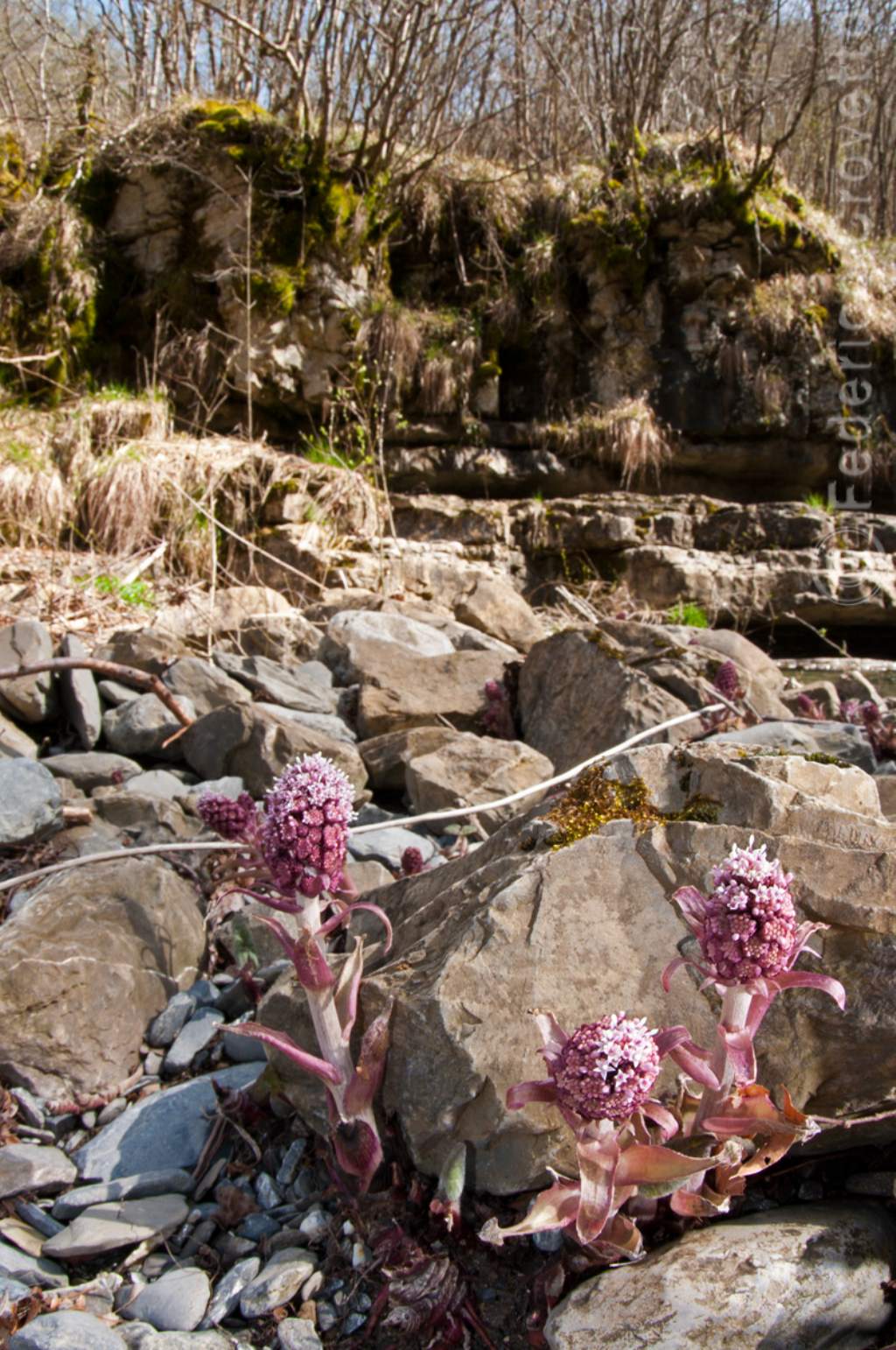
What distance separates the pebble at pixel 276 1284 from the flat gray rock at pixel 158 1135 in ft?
1.19

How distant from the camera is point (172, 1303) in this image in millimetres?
1472

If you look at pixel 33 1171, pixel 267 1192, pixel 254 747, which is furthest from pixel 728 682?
pixel 33 1171

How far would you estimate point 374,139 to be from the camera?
29.7 ft

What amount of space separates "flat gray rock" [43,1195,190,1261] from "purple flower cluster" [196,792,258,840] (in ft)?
2.69

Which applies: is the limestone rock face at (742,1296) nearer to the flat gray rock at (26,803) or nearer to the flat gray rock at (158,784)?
the flat gray rock at (26,803)

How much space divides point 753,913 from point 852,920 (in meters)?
0.38

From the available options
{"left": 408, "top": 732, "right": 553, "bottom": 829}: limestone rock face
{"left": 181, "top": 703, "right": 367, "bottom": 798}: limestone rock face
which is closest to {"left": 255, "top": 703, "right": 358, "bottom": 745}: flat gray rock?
{"left": 181, "top": 703, "right": 367, "bottom": 798}: limestone rock face

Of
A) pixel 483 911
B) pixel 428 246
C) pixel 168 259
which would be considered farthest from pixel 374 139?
pixel 483 911

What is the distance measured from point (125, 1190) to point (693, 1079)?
3.50 feet

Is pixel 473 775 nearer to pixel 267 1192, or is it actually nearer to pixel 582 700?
pixel 582 700

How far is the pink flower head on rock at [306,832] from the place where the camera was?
1525 millimetres

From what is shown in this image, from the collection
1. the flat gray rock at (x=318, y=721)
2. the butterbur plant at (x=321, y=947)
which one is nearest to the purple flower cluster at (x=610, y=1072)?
the butterbur plant at (x=321, y=947)

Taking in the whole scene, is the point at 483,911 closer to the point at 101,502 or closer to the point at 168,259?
the point at 101,502

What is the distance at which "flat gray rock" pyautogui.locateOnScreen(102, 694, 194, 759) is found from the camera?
3945 mm
